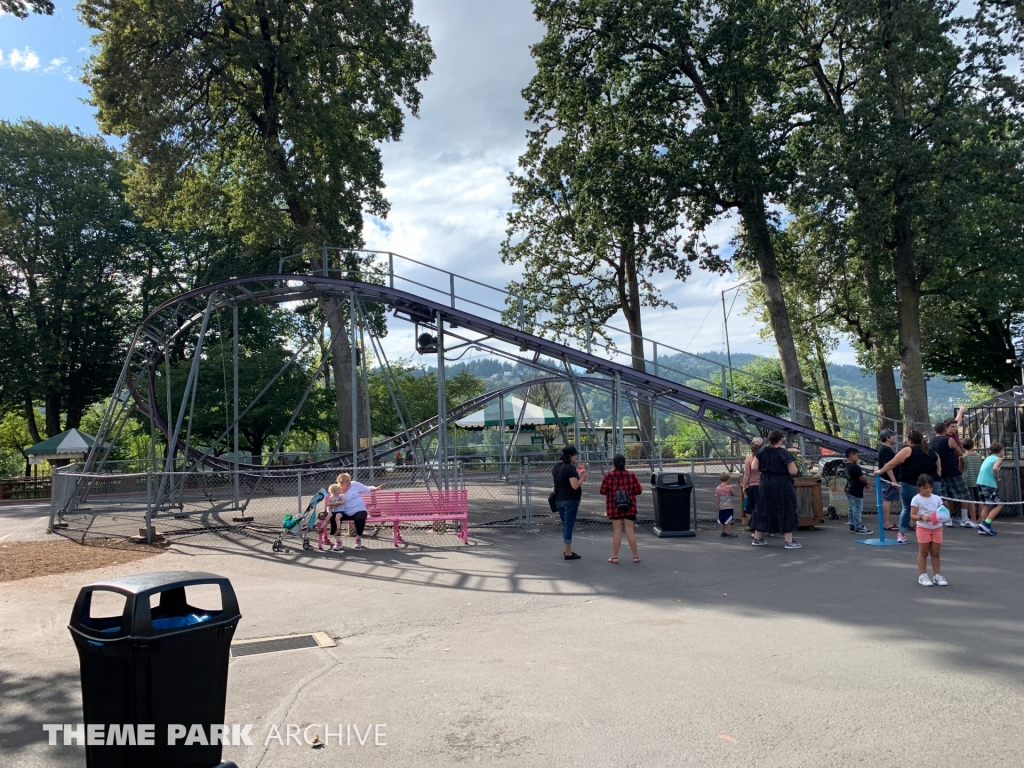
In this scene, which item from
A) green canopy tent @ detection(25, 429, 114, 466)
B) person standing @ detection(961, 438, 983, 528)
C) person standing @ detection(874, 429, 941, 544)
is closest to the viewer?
person standing @ detection(874, 429, 941, 544)

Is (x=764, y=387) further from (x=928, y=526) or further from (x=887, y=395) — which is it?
(x=928, y=526)

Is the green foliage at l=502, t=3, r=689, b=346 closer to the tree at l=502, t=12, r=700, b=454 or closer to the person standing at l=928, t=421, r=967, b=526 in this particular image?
the tree at l=502, t=12, r=700, b=454

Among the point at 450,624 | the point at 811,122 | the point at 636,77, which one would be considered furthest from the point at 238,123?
the point at 450,624

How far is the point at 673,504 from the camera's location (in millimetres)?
13711

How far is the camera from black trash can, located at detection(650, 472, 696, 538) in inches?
538

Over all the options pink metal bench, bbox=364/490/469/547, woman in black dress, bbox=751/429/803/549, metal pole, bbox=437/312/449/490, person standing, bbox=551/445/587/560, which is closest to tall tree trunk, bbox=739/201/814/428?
metal pole, bbox=437/312/449/490

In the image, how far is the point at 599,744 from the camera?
4.57 metres

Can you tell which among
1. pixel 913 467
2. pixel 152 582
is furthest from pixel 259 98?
pixel 152 582

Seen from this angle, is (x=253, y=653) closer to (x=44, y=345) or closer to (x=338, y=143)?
(x=338, y=143)

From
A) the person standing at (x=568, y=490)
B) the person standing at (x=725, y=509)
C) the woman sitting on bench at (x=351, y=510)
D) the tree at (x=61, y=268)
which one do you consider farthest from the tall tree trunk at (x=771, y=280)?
the tree at (x=61, y=268)

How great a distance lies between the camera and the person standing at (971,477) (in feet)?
46.5

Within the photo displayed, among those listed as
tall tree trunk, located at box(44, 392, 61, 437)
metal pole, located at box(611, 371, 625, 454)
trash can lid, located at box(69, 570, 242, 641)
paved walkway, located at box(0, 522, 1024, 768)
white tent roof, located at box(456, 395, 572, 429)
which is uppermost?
tall tree trunk, located at box(44, 392, 61, 437)

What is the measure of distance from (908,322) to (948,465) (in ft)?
46.6

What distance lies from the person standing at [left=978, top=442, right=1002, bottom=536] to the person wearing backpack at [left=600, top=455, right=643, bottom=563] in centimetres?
669
